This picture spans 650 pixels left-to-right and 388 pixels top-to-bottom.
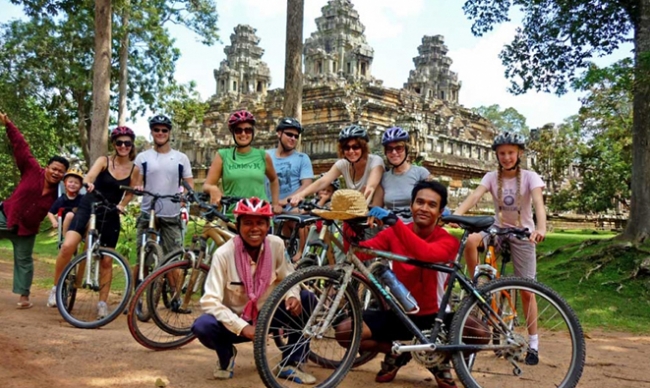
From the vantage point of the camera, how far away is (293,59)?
9555mm

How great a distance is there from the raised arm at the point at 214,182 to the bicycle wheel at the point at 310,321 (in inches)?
61.0

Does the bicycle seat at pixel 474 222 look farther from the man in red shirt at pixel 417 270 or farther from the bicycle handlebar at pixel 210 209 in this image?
the bicycle handlebar at pixel 210 209

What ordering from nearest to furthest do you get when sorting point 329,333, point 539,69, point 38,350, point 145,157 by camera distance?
point 329,333 < point 38,350 < point 145,157 < point 539,69

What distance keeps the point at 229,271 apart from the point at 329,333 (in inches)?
32.8

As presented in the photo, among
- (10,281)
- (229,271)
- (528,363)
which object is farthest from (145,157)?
(10,281)

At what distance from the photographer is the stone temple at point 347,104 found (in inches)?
1011

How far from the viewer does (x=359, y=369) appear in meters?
4.64


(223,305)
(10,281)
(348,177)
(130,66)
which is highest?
(130,66)

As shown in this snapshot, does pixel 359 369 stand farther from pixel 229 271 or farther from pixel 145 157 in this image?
pixel 145 157

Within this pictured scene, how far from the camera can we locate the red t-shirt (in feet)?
13.1

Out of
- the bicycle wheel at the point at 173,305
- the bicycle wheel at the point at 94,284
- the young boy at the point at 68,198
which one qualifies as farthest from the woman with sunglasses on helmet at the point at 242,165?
the young boy at the point at 68,198

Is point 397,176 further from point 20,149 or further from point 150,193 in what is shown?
point 20,149

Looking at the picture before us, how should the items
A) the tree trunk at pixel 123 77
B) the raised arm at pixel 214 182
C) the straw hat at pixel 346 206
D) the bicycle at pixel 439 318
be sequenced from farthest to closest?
the tree trunk at pixel 123 77, the raised arm at pixel 214 182, the straw hat at pixel 346 206, the bicycle at pixel 439 318

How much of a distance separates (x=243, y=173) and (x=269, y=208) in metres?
1.63
